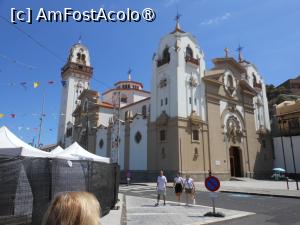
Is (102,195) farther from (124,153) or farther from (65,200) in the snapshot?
(124,153)

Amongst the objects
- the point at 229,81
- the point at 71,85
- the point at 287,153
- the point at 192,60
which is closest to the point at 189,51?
the point at 192,60

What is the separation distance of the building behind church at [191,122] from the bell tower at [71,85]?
995 cm

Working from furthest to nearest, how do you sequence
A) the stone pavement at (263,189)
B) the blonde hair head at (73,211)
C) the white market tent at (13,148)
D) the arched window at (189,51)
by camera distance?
1. the arched window at (189,51)
2. the stone pavement at (263,189)
3. the white market tent at (13,148)
4. the blonde hair head at (73,211)

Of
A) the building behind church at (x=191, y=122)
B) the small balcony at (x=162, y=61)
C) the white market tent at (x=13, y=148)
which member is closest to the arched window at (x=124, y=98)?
the building behind church at (x=191, y=122)

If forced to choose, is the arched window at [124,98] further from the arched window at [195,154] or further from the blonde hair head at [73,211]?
the blonde hair head at [73,211]

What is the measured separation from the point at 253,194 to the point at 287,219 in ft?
31.4

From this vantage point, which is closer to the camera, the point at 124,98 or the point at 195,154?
the point at 195,154

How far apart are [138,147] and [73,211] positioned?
115 feet

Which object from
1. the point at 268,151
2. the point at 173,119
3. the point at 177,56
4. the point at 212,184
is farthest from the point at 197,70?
the point at 212,184

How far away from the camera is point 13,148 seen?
382 inches

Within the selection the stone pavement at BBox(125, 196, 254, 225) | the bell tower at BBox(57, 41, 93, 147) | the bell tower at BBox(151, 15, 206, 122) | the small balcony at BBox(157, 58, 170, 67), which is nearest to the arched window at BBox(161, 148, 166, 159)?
the bell tower at BBox(151, 15, 206, 122)

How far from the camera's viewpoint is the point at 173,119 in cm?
3219

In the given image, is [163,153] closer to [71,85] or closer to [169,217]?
[169,217]

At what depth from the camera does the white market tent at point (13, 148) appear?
31.6 feet
